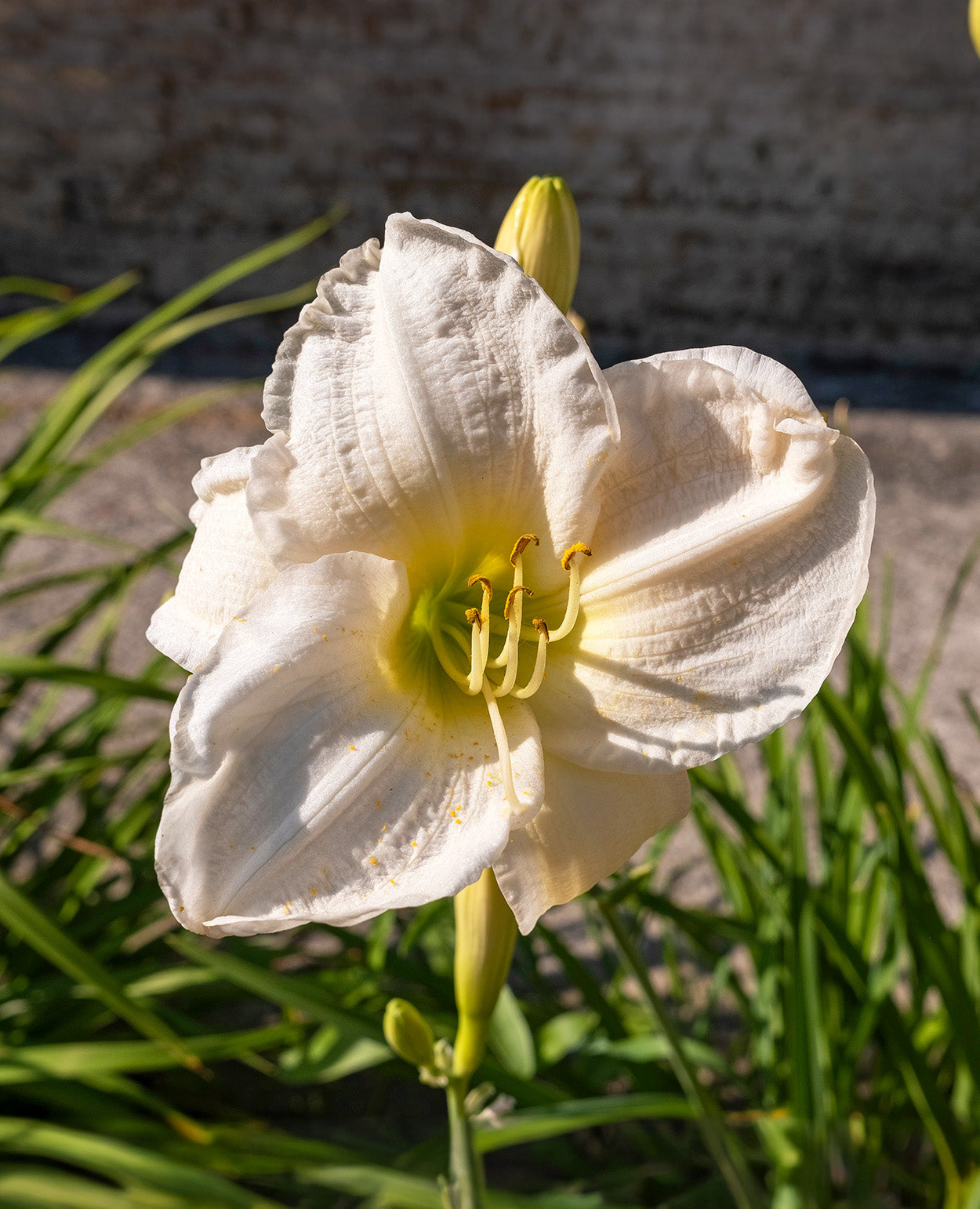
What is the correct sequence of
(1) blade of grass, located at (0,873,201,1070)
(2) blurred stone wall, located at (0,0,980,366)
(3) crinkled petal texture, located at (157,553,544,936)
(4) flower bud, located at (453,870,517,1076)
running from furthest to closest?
(2) blurred stone wall, located at (0,0,980,366), (1) blade of grass, located at (0,873,201,1070), (4) flower bud, located at (453,870,517,1076), (3) crinkled petal texture, located at (157,553,544,936)

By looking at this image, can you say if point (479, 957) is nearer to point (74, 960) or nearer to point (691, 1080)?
point (691, 1080)

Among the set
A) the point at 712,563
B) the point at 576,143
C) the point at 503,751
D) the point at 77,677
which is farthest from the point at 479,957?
the point at 576,143

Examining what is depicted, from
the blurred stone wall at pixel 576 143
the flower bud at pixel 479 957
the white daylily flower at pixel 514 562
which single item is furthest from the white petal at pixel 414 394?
the blurred stone wall at pixel 576 143

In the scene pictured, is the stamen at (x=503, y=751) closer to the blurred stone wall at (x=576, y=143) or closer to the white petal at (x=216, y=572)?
the white petal at (x=216, y=572)

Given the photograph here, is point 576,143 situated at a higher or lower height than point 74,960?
higher

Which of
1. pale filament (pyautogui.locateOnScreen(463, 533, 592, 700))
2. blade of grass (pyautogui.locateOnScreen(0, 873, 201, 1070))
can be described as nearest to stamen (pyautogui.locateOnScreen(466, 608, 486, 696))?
pale filament (pyautogui.locateOnScreen(463, 533, 592, 700))

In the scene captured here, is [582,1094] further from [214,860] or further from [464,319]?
[464,319]

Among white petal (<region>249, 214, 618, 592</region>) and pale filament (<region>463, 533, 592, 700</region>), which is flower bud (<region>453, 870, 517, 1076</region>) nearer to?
pale filament (<region>463, 533, 592, 700</region>)
